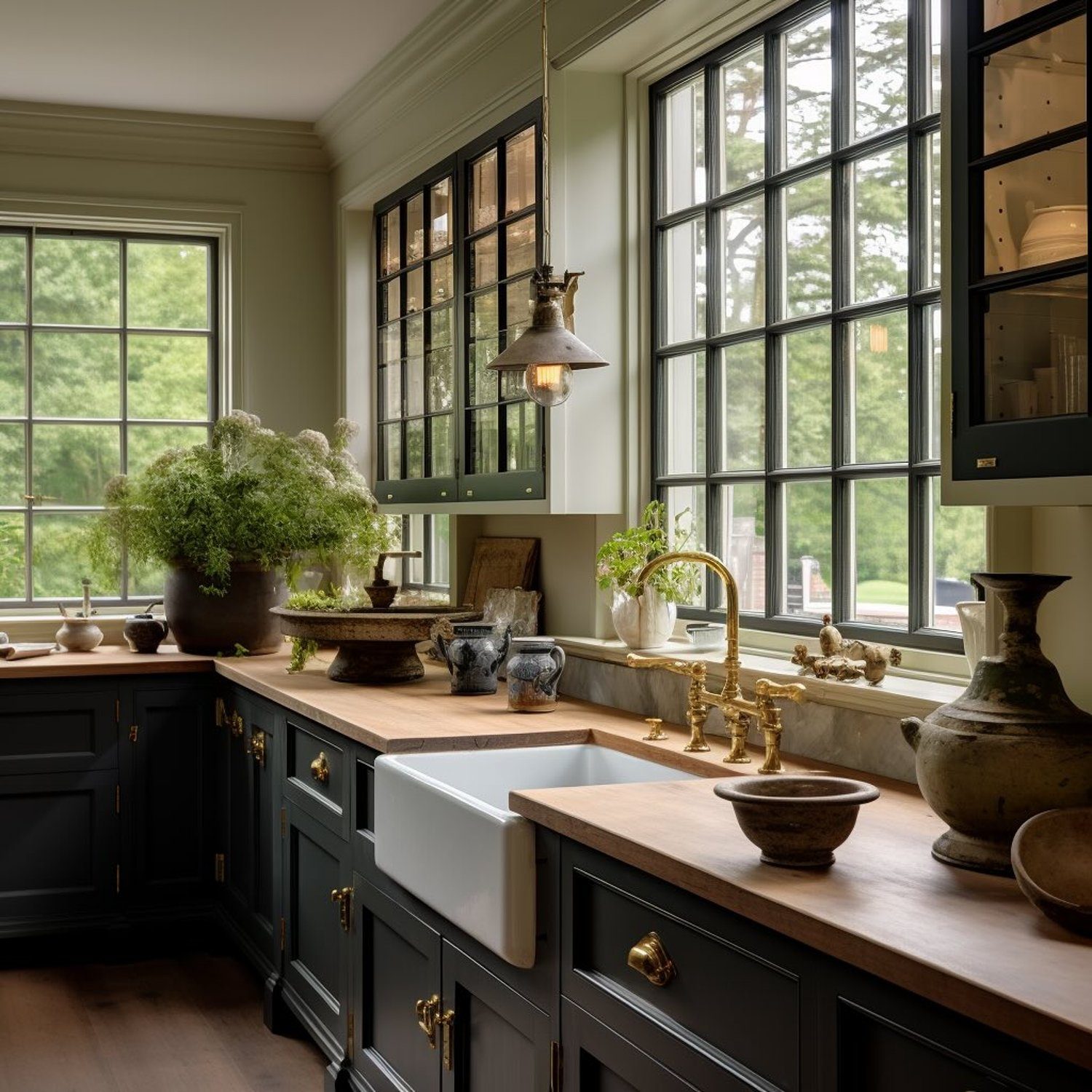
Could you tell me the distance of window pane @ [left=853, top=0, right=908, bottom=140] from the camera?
2.84m

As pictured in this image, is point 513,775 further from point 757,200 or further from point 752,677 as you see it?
point 757,200

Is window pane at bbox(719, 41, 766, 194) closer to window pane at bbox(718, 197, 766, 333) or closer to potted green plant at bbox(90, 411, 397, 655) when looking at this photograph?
window pane at bbox(718, 197, 766, 333)

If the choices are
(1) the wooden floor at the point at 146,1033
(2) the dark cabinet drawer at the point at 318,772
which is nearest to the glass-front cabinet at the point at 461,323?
(2) the dark cabinet drawer at the point at 318,772

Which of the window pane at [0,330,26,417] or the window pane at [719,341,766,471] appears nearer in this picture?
the window pane at [719,341,766,471]

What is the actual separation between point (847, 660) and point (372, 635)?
1.56 m

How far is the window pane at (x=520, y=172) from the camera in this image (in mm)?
3928

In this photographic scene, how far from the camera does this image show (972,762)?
1.75 metres

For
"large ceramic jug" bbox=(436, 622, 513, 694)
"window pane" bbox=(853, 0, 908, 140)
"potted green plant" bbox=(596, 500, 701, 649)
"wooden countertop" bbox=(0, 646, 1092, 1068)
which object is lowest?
"wooden countertop" bbox=(0, 646, 1092, 1068)

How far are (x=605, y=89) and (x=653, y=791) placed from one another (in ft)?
7.10

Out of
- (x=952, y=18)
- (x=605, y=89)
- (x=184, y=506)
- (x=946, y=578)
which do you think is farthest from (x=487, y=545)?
(x=952, y=18)

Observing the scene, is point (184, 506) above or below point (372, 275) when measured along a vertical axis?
below

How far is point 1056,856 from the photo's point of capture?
1580 millimetres

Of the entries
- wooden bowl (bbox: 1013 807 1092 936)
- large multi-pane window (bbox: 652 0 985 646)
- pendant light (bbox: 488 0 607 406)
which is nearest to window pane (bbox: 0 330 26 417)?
large multi-pane window (bbox: 652 0 985 646)

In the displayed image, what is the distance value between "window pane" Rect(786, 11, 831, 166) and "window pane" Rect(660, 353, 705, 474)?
0.61m
